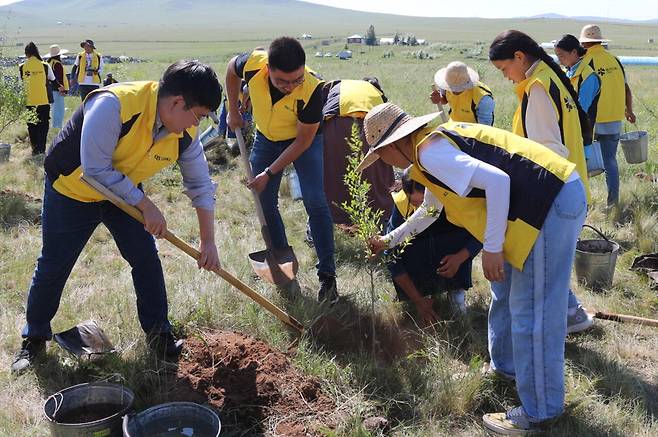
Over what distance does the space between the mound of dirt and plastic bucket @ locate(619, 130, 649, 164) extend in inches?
210

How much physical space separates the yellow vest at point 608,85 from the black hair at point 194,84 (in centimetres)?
459

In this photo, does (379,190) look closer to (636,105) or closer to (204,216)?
(204,216)

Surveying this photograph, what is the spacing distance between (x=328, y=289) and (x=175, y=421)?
1.80 m

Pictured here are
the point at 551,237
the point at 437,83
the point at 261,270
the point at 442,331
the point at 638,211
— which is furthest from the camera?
the point at 638,211

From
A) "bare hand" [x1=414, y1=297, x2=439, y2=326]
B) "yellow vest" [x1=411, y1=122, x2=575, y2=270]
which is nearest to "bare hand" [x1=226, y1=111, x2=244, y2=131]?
"bare hand" [x1=414, y1=297, x2=439, y2=326]

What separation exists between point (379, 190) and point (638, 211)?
2.55 m

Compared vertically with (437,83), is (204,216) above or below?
below

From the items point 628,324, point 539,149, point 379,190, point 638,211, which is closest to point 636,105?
point 638,211

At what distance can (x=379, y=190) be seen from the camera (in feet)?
21.2

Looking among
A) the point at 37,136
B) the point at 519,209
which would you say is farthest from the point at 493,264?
the point at 37,136

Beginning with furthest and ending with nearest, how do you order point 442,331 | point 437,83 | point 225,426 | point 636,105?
point 636,105 → point 437,83 → point 442,331 → point 225,426

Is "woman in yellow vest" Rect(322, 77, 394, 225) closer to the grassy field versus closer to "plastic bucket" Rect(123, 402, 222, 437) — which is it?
the grassy field

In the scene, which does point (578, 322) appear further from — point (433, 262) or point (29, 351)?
point (29, 351)

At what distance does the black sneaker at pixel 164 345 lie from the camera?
3.75 meters
